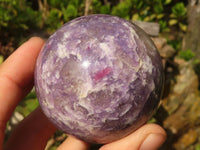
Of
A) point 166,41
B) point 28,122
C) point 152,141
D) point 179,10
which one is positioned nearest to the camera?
point 152,141

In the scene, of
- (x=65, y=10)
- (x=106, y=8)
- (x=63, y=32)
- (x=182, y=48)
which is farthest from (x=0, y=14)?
(x=182, y=48)

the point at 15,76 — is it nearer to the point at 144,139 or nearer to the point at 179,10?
the point at 144,139

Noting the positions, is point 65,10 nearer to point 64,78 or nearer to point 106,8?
point 106,8

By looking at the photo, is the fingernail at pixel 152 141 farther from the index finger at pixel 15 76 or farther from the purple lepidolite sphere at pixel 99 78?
the index finger at pixel 15 76

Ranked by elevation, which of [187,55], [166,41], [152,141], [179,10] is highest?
[152,141]

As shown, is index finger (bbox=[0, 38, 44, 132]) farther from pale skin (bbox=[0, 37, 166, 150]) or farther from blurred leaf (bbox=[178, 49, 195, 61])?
blurred leaf (bbox=[178, 49, 195, 61])

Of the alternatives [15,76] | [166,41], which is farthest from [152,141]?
[166,41]

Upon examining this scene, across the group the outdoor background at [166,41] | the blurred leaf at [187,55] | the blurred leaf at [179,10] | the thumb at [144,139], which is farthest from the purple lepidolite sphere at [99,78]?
the blurred leaf at [179,10]
